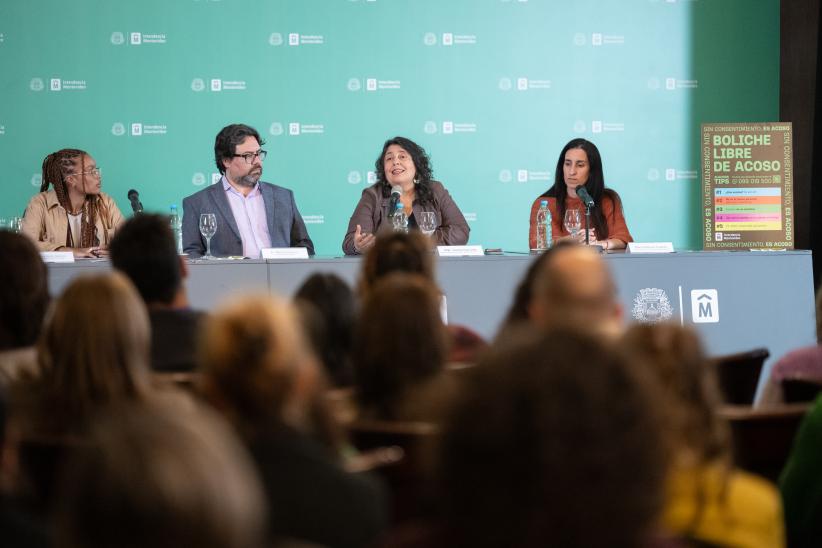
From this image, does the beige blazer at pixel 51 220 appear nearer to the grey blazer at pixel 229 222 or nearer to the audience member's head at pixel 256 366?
the grey blazer at pixel 229 222

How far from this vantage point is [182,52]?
6777mm

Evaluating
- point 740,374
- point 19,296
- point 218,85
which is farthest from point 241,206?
point 740,374

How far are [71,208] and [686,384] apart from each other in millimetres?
A: 4755

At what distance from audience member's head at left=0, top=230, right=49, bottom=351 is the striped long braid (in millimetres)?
3118

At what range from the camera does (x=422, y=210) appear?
540 centimetres

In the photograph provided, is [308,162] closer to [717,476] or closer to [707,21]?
[707,21]

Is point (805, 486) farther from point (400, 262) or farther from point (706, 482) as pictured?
point (400, 262)

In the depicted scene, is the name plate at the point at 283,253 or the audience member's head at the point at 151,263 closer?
the audience member's head at the point at 151,263

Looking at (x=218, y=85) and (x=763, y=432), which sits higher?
(x=218, y=85)

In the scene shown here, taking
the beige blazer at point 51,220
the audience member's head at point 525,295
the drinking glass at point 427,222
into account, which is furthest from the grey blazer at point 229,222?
the audience member's head at point 525,295

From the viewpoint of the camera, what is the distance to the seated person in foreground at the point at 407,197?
213 inches

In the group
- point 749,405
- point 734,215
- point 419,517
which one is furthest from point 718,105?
point 419,517

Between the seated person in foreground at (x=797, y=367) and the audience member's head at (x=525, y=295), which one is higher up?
the audience member's head at (x=525, y=295)

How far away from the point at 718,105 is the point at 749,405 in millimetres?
5138
